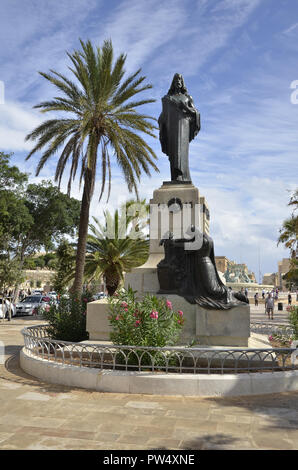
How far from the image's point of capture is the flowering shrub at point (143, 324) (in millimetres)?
6070

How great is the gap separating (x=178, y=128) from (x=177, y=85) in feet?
3.67

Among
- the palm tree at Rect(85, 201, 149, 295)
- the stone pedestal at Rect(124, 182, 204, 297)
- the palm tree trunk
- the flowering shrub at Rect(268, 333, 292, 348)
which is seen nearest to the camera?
the flowering shrub at Rect(268, 333, 292, 348)

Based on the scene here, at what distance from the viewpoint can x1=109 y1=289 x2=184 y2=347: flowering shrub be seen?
6.07 m

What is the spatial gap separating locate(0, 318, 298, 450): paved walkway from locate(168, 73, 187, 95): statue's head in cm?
711

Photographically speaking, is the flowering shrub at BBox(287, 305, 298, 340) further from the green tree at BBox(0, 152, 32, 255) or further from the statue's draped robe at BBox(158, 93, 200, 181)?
the green tree at BBox(0, 152, 32, 255)

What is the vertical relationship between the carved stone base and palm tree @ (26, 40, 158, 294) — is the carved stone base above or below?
below

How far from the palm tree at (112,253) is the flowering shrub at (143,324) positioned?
12.0m

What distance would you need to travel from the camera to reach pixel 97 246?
1911 centimetres

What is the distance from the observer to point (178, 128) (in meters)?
9.41

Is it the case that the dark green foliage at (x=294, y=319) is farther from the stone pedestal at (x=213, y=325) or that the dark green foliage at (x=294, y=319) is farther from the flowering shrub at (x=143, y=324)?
the flowering shrub at (x=143, y=324)

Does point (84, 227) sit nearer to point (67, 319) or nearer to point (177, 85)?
point (67, 319)

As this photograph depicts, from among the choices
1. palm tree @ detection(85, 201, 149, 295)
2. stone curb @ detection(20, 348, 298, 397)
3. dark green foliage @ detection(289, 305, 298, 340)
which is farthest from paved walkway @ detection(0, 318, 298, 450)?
palm tree @ detection(85, 201, 149, 295)

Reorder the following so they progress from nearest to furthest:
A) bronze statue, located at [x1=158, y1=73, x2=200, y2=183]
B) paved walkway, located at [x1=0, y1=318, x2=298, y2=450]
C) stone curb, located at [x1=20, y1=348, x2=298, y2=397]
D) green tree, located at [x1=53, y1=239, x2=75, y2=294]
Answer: paved walkway, located at [x1=0, y1=318, x2=298, y2=450] → stone curb, located at [x1=20, y1=348, x2=298, y2=397] → bronze statue, located at [x1=158, y1=73, x2=200, y2=183] → green tree, located at [x1=53, y1=239, x2=75, y2=294]

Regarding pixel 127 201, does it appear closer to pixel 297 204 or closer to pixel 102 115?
pixel 102 115
